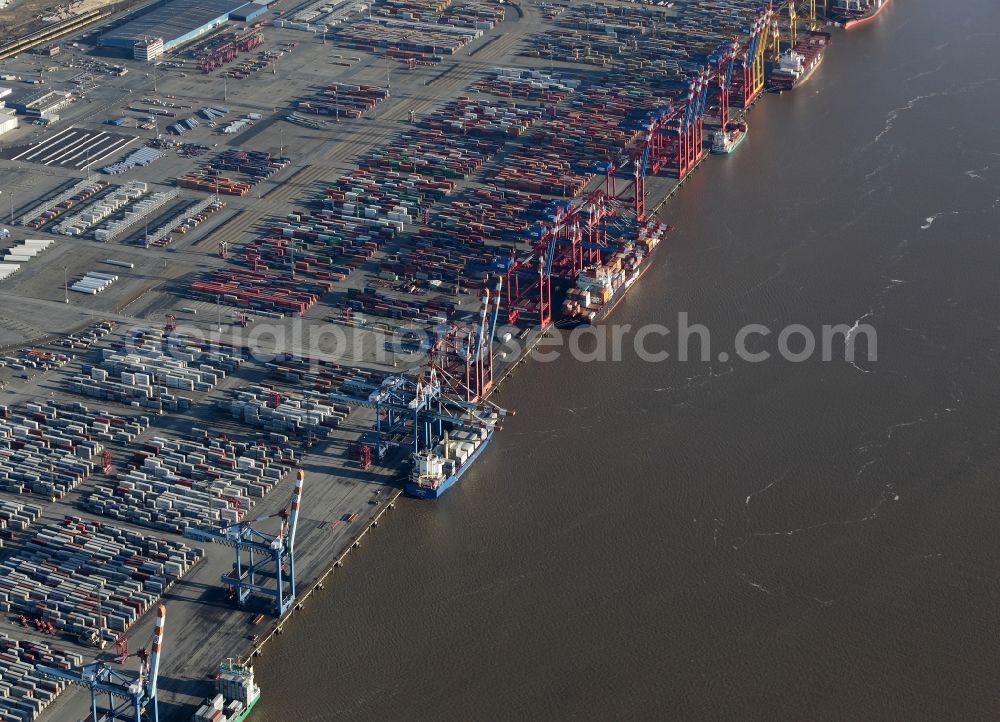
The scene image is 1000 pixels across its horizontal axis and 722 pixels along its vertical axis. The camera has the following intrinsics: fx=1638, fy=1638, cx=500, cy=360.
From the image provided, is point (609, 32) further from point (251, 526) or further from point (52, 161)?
point (251, 526)

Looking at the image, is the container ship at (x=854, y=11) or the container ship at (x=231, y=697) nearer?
the container ship at (x=231, y=697)

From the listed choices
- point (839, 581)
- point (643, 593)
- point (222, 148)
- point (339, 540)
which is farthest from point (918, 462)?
point (222, 148)

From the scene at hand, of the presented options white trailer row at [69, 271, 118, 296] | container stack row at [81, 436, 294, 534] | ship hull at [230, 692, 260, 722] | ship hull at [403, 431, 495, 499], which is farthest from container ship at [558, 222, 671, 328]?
ship hull at [230, 692, 260, 722]

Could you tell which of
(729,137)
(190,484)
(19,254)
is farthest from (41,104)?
(190,484)

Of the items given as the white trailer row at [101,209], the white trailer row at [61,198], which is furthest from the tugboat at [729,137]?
the white trailer row at [61,198]

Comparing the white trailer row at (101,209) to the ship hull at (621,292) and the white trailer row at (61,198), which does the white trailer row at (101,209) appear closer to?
the white trailer row at (61,198)

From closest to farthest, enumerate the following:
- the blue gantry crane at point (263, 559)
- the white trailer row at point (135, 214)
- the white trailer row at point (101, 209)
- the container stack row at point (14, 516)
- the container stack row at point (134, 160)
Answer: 1. the blue gantry crane at point (263, 559)
2. the container stack row at point (14, 516)
3. the white trailer row at point (135, 214)
4. the white trailer row at point (101, 209)
5. the container stack row at point (134, 160)

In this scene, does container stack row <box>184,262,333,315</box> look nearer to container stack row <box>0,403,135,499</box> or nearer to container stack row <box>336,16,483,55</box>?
container stack row <box>0,403,135,499</box>
